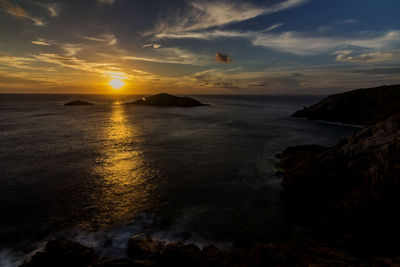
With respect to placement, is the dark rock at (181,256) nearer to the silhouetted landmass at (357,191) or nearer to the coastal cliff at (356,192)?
the coastal cliff at (356,192)

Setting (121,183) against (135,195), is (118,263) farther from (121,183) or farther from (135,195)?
(121,183)

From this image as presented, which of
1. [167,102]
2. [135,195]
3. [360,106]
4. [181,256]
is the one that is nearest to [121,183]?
[135,195]

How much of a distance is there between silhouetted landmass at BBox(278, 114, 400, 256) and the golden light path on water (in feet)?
39.9

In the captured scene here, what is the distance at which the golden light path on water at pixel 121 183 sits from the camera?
48.2 ft

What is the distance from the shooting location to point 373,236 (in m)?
10.5

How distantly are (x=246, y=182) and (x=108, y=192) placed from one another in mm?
13006

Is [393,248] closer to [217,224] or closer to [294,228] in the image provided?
[294,228]

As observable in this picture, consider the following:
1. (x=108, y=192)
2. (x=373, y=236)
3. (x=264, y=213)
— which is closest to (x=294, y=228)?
(x=264, y=213)

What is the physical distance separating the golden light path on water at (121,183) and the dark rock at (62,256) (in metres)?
3.39

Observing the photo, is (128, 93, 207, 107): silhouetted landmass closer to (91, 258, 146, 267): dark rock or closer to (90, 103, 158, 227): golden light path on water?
(90, 103, 158, 227): golden light path on water

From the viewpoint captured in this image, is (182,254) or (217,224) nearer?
(182,254)

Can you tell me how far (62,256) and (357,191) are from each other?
1730cm

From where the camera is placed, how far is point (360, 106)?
6588cm

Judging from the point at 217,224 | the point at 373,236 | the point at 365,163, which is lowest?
the point at 217,224
